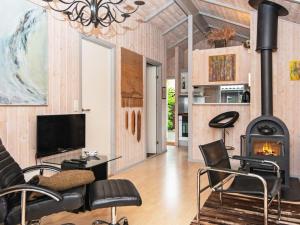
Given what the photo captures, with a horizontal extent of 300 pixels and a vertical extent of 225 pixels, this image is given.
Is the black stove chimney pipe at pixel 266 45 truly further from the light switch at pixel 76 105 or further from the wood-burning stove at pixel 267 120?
the light switch at pixel 76 105

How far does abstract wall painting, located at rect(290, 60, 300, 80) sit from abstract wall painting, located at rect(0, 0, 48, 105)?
3564mm

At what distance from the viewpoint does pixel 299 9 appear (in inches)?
143

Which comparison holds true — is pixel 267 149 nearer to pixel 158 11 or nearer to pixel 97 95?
pixel 97 95

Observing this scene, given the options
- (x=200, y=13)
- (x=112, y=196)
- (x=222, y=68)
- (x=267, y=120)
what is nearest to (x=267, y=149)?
(x=267, y=120)

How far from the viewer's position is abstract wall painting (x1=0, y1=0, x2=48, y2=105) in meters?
2.87

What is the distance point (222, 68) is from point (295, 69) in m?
1.37

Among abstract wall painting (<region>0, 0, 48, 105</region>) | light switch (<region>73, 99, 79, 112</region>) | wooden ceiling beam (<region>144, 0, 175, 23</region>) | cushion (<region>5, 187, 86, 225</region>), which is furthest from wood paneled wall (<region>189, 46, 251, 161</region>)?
cushion (<region>5, 187, 86, 225</region>)

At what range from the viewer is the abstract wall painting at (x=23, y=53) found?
2.87 m

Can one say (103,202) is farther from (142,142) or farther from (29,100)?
(142,142)

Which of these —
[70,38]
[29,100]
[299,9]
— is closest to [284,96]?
[299,9]

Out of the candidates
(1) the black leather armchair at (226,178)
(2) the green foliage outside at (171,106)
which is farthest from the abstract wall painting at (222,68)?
(2) the green foliage outside at (171,106)

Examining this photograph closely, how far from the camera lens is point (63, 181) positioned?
2170mm

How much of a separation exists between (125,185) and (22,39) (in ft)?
6.36

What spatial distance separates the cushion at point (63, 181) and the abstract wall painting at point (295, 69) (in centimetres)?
354
